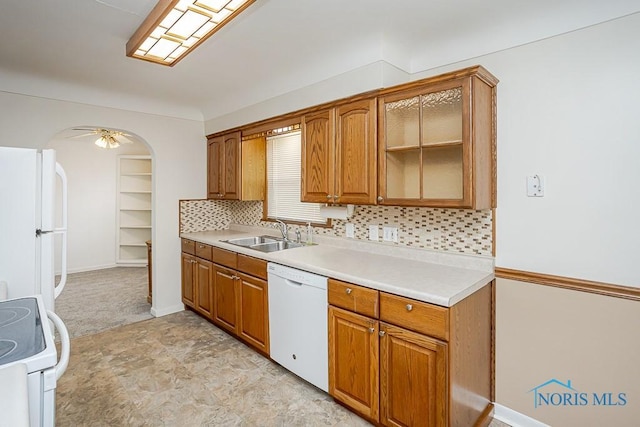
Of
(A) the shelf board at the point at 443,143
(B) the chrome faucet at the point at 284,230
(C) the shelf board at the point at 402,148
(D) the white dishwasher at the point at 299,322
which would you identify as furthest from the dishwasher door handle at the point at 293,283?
(A) the shelf board at the point at 443,143

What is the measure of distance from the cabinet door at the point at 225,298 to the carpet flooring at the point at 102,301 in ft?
3.50

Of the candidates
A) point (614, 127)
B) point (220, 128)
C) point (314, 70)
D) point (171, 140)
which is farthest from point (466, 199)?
point (171, 140)

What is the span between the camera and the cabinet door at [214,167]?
4.10m

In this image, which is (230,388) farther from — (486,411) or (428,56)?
(428,56)

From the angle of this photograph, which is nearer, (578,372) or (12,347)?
(12,347)

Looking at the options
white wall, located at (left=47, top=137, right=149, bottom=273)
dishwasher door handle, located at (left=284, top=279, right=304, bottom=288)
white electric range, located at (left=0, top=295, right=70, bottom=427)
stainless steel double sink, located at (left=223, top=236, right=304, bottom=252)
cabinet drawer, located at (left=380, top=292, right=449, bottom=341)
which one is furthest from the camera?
white wall, located at (left=47, top=137, right=149, bottom=273)

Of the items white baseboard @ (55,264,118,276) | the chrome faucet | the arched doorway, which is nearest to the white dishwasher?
the chrome faucet

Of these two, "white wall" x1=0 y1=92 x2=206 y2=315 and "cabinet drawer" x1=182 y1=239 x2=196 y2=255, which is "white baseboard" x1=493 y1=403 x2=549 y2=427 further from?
→ "white wall" x1=0 y1=92 x2=206 y2=315

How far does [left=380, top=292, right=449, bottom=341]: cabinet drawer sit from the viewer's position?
170 cm

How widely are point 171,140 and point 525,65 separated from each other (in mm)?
3589

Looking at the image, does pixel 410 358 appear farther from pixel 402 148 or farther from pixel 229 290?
pixel 229 290

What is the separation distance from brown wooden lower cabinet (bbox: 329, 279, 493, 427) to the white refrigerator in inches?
65.3

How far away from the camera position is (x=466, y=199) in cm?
195

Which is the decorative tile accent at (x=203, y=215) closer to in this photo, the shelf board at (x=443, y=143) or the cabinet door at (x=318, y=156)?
the cabinet door at (x=318, y=156)
